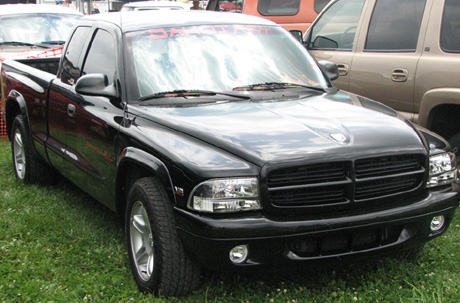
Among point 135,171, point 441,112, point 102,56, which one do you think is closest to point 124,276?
point 135,171

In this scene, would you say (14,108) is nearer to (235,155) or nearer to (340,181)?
(235,155)

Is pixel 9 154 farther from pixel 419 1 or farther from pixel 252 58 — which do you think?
pixel 419 1

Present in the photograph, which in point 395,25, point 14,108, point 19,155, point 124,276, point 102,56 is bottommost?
point 19,155

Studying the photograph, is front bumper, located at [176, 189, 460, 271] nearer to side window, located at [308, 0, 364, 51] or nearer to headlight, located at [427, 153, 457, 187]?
headlight, located at [427, 153, 457, 187]

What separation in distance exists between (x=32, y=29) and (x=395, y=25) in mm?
6604

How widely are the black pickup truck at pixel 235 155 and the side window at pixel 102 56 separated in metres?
0.02

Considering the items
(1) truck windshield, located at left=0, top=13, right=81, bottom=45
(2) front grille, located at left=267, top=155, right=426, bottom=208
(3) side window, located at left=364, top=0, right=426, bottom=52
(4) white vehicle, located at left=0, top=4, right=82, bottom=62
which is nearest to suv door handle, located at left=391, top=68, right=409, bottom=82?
(3) side window, located at left=364, top=0, right=426, bottom=52

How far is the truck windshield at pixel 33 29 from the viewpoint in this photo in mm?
10250

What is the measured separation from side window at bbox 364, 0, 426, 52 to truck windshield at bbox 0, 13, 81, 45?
592cm

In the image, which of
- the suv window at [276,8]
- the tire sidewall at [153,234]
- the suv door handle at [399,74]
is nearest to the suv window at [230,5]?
the suv window at [276,8]

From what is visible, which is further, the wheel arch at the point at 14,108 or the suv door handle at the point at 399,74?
the wheel arch at the point at 14,108

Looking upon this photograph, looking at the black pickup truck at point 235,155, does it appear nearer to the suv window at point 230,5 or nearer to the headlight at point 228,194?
the headlight at point 228,194

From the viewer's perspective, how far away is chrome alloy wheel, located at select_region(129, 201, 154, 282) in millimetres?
3721

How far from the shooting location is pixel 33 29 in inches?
410
